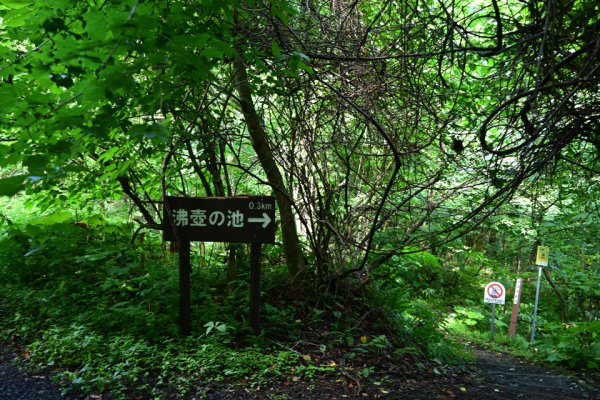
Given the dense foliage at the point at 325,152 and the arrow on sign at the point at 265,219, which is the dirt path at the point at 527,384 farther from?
the arrow on sign at the point at 265,219

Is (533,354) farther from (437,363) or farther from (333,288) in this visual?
(333,288)

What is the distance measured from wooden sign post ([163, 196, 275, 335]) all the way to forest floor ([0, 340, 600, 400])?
3.32ft

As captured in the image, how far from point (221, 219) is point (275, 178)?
1099 mm

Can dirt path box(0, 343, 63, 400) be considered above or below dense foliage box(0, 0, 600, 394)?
below

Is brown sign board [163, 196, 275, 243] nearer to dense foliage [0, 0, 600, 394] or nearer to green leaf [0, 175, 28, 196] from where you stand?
dense foliage [0, 0, 600, 394]

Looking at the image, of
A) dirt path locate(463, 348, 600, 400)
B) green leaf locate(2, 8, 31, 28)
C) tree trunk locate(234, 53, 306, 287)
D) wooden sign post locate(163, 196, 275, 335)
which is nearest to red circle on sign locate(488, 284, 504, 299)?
dirt path locate(463, 348, 600, 400)

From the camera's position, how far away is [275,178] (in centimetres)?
562

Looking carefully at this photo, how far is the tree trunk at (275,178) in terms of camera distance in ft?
17.5

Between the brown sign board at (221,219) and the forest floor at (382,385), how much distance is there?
145cm

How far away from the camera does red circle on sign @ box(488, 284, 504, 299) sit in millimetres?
10961

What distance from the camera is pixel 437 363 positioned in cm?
552

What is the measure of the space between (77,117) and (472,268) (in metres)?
16.7

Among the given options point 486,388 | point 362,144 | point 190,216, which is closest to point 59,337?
point 190,216

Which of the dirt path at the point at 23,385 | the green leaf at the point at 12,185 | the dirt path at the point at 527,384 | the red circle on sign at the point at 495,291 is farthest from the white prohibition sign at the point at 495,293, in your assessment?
the green leaf at the point at 12,185
